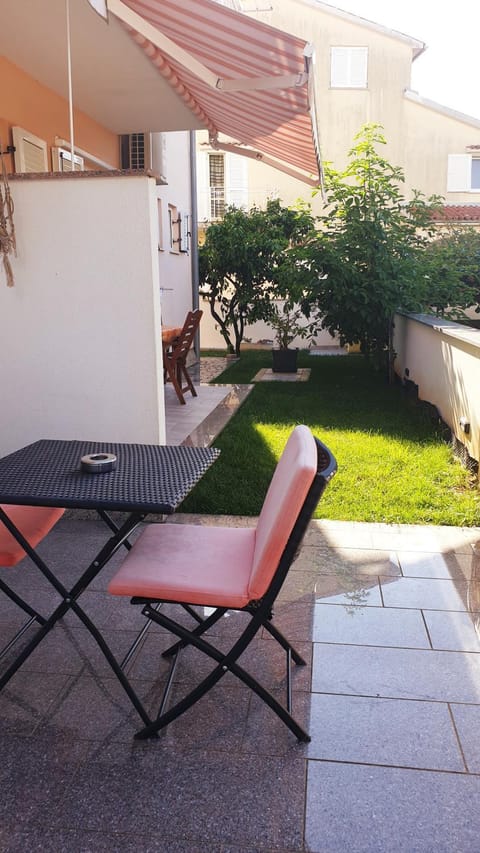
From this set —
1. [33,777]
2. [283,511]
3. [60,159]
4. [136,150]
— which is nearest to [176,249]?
Answer: [136,150]

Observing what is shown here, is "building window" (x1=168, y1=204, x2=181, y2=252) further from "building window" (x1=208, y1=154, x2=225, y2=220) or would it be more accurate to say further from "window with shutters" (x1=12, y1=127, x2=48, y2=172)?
"building window" (x1=208, y1=154, x2=225, y2=220)

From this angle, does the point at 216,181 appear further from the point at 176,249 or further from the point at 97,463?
the point at 97,463

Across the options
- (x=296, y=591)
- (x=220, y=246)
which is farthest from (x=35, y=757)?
(x=220, y=246)

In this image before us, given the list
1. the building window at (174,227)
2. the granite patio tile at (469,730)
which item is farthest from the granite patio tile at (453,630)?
the building window at (174,227)

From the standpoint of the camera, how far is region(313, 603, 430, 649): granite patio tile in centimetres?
340

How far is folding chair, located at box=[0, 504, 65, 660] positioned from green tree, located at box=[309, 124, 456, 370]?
801 centimetres

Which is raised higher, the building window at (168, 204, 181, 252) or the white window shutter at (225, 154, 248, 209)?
the white window shutter at (225, 154, 248, 209)

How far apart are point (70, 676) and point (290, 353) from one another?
33.4ft

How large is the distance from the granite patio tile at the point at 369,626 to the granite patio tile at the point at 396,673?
70 millimetres

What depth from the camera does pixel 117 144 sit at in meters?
10.6

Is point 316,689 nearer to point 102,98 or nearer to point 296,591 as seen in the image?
point 296,591

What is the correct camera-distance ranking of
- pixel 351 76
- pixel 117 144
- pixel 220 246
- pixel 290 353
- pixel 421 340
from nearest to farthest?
1. pixel 421 340
2. pixel 117 144
3. pixel 290 353
4. pixel 220 246
5. pixel 351 76

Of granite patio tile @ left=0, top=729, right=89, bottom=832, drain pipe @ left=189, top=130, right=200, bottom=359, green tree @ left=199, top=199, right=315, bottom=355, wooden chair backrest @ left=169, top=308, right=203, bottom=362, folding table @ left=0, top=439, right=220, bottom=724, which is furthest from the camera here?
green tree @ left=199, top=199, right=315, bottom=355

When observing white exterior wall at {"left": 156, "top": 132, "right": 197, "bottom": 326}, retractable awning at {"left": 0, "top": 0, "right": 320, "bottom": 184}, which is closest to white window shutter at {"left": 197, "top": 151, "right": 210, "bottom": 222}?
white exterior wall at {"left": 156, "top": 132, "right": 197, "bottom": 326}
